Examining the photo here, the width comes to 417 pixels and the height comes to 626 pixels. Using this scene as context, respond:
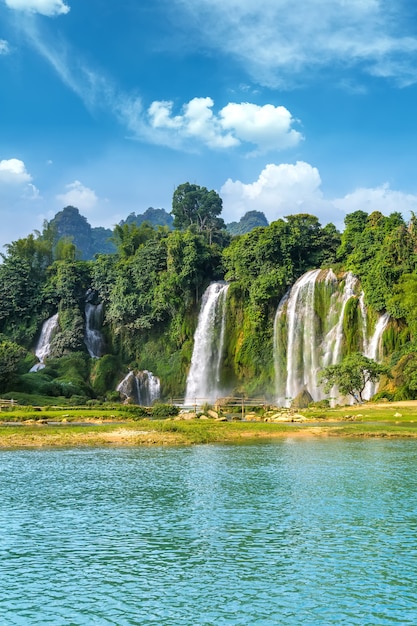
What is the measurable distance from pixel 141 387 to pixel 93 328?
43.4ft

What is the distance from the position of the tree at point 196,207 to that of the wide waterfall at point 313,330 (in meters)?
55.4

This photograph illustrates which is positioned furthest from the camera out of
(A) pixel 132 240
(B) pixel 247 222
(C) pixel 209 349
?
(B) pixel 247 222

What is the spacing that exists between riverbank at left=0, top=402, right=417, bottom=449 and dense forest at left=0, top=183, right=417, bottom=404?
34.5ft

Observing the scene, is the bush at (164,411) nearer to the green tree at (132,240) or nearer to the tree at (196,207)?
the green tree at (132,240)

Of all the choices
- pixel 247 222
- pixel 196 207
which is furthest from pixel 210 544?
pixel 247 222

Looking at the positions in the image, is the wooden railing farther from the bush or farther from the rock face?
the rock face

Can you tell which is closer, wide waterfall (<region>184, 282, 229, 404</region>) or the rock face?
the rock face

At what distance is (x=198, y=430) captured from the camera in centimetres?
3147

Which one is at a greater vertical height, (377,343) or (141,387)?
(377,343)

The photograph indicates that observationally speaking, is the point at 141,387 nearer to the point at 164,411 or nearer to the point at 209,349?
the point at 209,349

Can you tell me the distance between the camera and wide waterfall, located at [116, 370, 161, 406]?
66.9 meters

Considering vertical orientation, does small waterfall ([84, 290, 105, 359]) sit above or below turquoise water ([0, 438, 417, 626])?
above

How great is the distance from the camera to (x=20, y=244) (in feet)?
289

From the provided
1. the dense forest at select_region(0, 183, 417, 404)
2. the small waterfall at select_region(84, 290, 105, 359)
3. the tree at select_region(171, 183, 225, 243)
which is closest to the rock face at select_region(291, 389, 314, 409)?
the dense forest at select_region(0, 183, 417, 404)
